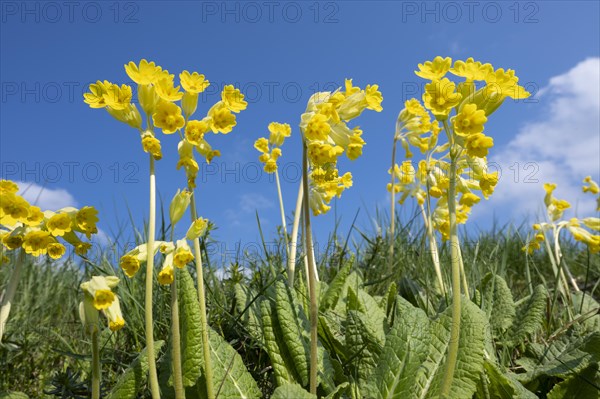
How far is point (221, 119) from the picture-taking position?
197 centimetres

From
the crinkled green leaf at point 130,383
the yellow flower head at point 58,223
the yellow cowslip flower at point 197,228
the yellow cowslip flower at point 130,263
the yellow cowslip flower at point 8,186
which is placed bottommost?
the crinkled green leaf at point 130,383

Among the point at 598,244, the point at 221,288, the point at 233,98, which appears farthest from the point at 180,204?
the point at 598,244

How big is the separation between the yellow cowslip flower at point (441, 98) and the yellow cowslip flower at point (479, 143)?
129 millimetres

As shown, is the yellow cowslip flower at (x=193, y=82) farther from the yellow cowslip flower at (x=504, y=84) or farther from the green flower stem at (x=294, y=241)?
the green flower stem at (x=294, y=241)

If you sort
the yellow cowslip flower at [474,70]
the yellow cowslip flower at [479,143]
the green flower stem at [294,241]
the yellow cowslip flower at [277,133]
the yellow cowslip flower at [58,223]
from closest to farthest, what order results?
the yellow cowslip flower at [479,143]
the yellow cowslip flower at [474,70]
the yellow cowslip flower at [58,223]
the green flower stem at [294,241]
the yellow cowslip flower at [277,133]

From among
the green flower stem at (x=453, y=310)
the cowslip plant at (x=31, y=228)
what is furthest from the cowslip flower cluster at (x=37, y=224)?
the green flower stem at (x=453, y=310)

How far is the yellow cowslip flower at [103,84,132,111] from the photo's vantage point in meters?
1.89

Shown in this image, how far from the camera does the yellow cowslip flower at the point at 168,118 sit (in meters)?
1.88

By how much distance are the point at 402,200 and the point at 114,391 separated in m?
3.07

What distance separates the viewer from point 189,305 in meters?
2.13

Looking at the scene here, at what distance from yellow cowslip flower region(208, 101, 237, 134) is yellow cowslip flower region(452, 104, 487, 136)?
772mm

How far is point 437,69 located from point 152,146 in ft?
3.40

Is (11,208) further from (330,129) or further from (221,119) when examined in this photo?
(330,129)

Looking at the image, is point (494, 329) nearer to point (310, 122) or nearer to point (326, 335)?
point (326, 335)
